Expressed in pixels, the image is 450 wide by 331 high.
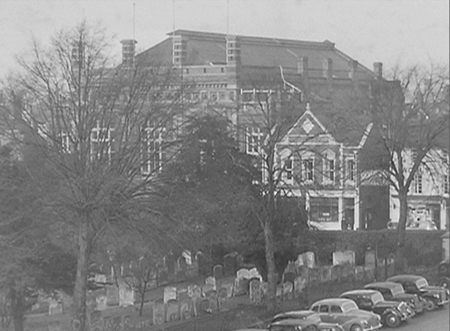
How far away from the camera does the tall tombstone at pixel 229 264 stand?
9.67 ft

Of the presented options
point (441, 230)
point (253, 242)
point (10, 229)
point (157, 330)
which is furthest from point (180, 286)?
point (441, 230)

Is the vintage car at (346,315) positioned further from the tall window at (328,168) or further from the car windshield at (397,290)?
the tall window at (328,168)

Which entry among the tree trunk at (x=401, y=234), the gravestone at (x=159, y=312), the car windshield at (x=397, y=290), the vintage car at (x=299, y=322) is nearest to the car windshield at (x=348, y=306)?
the vintage car at (x=299, y=322)

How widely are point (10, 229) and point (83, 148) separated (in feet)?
1.08

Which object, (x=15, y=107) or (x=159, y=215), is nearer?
(x=15, y=107)

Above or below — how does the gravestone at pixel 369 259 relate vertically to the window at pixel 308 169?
below

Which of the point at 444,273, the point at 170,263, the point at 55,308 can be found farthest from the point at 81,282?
the point at 444,273

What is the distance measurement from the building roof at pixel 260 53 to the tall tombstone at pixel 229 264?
71 centimetres

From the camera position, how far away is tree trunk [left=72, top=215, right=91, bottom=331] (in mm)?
2389

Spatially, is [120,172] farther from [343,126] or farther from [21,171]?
[343,126]

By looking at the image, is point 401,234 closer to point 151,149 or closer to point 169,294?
point 169,294

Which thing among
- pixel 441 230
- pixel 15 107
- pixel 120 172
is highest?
pixel 15 107

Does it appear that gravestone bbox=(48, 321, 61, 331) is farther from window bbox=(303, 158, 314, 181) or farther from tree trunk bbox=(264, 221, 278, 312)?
window bbox=(303, 158, 314, 181)

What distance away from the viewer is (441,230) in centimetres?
389
